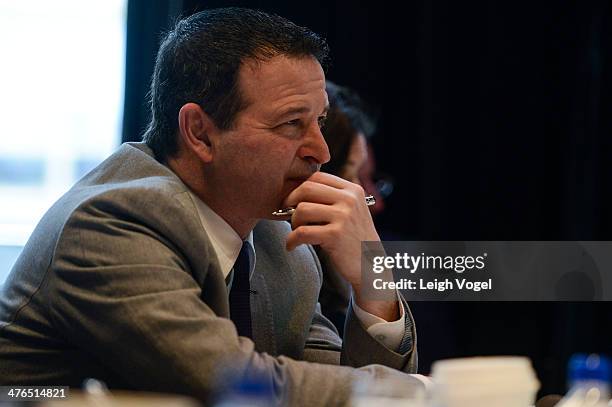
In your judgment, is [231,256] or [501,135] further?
[501,135]

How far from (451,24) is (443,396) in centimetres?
277

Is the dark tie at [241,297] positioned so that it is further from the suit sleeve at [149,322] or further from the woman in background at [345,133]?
the woman in background at [345,133]

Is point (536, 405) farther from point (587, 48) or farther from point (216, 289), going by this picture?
point (587, 48)

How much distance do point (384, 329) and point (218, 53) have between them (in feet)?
1.82

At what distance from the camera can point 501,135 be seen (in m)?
3.57

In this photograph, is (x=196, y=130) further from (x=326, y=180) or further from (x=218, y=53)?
(x=326, y=180)

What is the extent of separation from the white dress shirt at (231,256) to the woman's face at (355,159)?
1038mm

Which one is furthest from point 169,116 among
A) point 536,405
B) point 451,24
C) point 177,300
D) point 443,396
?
point 451,24

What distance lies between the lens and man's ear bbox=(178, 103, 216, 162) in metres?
1.64

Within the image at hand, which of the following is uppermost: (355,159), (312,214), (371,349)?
(312,214)

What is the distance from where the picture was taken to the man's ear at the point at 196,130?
5.37ft

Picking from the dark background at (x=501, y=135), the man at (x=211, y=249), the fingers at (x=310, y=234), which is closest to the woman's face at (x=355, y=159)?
the dark background at (x=501, y=135)

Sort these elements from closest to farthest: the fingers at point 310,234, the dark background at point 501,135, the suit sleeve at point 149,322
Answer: the suit sleeve at point 149,322 → the fingers at point 310,234 → the dark background at point 501,135

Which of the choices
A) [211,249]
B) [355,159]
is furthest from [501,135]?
[211,249]
